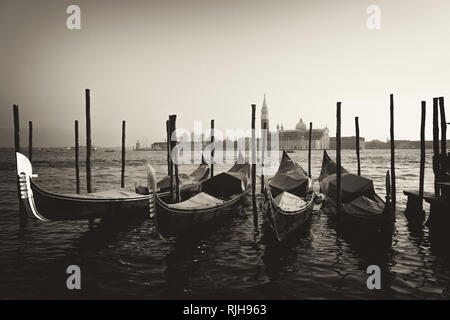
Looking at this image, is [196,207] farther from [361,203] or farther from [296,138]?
[296,138]

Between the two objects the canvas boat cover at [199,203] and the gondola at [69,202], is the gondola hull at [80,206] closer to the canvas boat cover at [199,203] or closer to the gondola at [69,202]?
the gondola at [69,202]

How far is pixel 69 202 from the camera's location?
9.38 metres

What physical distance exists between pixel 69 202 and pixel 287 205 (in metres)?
6.73

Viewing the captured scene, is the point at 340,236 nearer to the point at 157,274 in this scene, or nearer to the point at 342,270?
the point at 342,270

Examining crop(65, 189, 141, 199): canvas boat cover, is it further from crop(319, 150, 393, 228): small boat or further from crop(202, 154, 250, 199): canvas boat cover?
crop(319, 150, 393, 228): small boat

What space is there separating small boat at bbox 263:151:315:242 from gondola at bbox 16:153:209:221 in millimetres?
4860

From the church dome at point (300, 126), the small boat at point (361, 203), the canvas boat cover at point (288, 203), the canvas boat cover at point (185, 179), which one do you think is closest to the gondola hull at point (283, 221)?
the canvas boat cover at point (288, 203)

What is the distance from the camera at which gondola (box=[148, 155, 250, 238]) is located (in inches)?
332

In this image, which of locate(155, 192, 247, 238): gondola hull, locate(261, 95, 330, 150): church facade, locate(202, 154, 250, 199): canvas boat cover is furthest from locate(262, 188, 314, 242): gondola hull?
locate(261, 95, 330, 150): church facade

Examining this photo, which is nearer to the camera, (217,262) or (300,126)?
(217,262)

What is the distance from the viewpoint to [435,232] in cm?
1059

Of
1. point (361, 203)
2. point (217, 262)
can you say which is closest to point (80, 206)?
point (217, 262)

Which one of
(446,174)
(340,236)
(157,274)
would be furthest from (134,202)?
(446,174)
